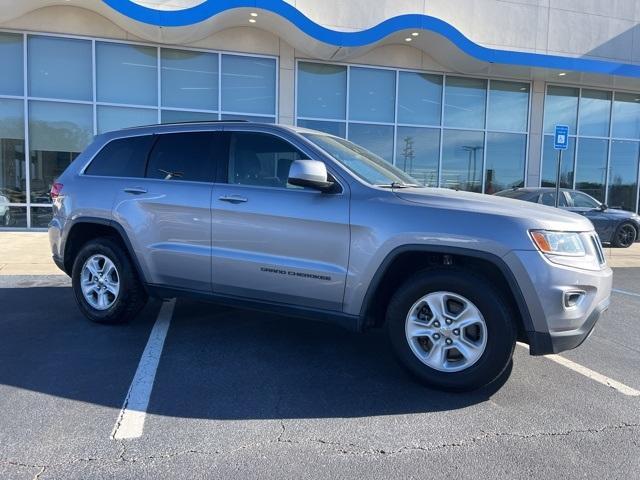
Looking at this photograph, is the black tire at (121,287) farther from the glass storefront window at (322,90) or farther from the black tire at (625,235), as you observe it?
the black tire at (625,235)

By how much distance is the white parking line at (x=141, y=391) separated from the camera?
304cm

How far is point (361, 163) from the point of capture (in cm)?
434

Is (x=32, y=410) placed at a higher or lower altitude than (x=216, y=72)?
lower

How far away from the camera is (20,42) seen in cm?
1294

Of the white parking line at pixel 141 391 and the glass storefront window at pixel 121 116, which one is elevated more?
the glass storefront window at pixel 121 116

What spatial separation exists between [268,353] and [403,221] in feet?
5.50

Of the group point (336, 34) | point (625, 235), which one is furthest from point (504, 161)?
point (336, 34)

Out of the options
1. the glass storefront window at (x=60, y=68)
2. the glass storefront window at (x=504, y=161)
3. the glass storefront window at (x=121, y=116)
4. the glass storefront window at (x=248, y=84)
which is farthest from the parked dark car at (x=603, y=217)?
the glass storefront window at (x=60, y=68)

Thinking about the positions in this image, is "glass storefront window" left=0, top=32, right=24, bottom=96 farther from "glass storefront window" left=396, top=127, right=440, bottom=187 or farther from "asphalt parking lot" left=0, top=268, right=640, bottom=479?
"asphalt parking lot" left=0, top=268, right=640, bottom=479

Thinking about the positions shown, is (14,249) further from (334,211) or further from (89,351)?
(334,211)

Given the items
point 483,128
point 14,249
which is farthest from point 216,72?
point 483,128

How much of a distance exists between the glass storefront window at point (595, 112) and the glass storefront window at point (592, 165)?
0.30 m

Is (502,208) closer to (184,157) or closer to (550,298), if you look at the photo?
(550,298)

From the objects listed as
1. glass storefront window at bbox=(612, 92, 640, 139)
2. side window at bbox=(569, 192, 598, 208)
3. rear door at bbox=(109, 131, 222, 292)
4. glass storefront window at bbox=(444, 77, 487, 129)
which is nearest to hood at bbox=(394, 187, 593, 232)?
rear door at bbox=(109, 131, 222, 292)
